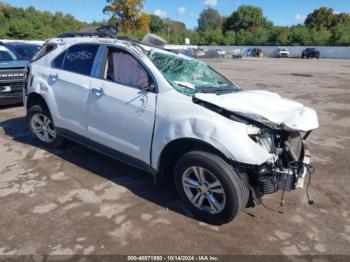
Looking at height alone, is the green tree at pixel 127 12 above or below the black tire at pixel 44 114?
above

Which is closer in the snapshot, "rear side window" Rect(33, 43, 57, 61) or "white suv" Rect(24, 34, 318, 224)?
"white suv" Rect(24, 34, 318, 224)

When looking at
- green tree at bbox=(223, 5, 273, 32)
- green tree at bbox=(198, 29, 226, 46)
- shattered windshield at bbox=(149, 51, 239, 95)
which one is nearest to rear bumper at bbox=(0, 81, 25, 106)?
shattered windshield at bbox=(149, 51, 239, 95)

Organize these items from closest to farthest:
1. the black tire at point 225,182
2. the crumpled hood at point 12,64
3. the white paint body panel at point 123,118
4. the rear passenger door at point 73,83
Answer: the black tire at point 225,182, the white paint body panel at point 123,118, the rear passenger door at point 73,83, the crumpled hood at point 12,64

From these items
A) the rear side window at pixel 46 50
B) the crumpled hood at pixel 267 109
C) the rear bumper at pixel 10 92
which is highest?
the rear side window at pixel 46 50

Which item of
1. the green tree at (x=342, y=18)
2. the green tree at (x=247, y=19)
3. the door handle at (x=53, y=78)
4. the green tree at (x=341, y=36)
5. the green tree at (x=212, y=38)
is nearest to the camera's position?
the door handle at (x=53, y=78)

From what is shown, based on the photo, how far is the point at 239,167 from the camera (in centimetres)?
329

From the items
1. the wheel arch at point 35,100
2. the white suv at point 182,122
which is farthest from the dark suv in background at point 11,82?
the white suv at point 182,122

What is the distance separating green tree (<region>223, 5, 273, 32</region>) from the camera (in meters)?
92.1

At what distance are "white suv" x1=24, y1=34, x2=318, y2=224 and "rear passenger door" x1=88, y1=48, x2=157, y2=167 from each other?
12 millimetres

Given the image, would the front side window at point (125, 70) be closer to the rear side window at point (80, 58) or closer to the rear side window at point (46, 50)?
the rear side window at point (80, 58)

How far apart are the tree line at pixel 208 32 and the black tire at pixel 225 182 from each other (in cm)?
3859

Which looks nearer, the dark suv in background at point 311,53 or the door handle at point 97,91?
the door handle at point 97,91

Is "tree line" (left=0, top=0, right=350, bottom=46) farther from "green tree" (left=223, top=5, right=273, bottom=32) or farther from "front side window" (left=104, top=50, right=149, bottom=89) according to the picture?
"front side window" (left=104, top=50, right=149, bottom=89)

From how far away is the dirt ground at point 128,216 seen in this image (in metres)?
3.18
